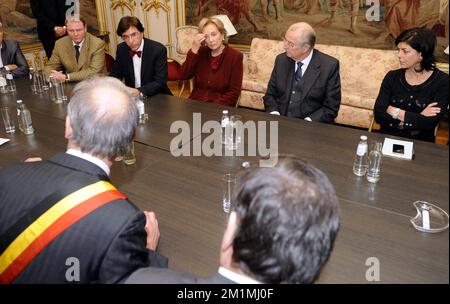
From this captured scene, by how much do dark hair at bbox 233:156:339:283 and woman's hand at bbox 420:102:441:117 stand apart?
2.18 meters

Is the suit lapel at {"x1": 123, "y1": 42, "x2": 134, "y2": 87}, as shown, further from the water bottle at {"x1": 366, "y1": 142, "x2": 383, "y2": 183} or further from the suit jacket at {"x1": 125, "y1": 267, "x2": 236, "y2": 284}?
the suit jacket at {"x1": 125, "y1": 267, "x2": 236, "y2": 284}

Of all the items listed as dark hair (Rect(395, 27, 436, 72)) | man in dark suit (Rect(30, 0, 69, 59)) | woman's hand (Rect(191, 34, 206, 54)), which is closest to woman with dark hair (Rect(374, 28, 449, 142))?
dark hair (Rect(395, 27, 436, 72))

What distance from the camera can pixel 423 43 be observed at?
287 cm

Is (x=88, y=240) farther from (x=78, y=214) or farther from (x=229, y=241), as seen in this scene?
(x=229, y=241)

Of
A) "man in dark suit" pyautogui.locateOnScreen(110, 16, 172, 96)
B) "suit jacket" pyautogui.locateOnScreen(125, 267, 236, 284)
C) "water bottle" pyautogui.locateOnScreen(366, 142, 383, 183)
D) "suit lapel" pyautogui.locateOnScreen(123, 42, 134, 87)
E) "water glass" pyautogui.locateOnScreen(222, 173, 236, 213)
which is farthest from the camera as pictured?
"suit lapel" pyautogui.locateOnScreen(123, 42, 134, 87)

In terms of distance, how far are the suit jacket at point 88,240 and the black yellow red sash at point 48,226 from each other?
2 cm

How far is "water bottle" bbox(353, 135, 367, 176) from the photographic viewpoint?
83.1 inches

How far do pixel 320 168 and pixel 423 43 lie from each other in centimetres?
143

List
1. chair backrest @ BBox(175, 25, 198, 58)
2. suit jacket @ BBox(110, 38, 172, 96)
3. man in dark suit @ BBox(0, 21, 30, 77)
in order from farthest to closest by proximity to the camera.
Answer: chair backrest @ BBox(175, 25, 198, 58), man in dark suit @ BBox(0, 21, 30, 77), suit jacket @ BBox(110, 38, 172, 96)

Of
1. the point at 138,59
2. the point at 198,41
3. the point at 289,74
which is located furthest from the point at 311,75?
the point at 138,59

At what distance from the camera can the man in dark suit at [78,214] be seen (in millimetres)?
1292

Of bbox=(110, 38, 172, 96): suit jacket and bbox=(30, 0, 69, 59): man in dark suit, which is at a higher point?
bbox=(30, 0, 69, 59): man in dark suit

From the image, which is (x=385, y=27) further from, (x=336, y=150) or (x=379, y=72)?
(x=336, y=150)

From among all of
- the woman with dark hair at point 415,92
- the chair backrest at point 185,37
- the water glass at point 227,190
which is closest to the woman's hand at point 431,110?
the woman with dark hair at point 415,92
